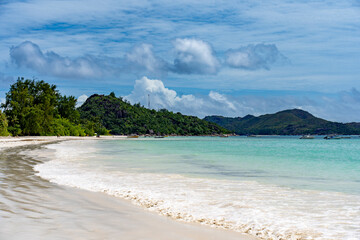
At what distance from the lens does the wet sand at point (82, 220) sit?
6.44 meters

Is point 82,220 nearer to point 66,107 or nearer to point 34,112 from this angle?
point 34,112

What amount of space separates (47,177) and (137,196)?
5.85 meters

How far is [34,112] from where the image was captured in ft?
302

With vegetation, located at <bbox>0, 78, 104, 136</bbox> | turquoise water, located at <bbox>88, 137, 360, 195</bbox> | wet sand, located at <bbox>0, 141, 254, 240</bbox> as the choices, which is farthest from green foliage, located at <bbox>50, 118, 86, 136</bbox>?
wet sand, located at <bbox>0, 141, 254, 240</bbox>

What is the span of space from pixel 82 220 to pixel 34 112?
9295 cm

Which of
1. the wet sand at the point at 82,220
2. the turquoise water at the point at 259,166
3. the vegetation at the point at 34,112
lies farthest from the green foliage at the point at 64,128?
the wet sand at the point at 82,220

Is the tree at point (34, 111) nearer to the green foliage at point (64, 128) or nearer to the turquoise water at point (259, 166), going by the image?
the green foliage at point (64, 128)

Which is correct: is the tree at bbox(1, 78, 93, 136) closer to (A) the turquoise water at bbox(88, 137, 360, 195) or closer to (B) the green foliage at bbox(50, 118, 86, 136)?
(B) the green foliage at bbox(50, 118, 86, 136)

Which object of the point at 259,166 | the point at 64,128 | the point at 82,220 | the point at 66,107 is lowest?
the point at 259,166

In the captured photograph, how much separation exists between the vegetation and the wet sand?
74.9 m

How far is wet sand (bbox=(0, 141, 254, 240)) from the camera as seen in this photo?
644 centimetres

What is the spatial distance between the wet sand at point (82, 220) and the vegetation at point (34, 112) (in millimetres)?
74945

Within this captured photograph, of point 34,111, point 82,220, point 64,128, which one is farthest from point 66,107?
point 82,220

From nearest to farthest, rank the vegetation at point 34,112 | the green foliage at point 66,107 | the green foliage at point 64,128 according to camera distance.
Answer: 1. the vegetation at point 34,112
2. the green foliage at point 64,128
3. the green foliage at point 66,107
